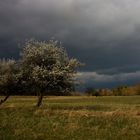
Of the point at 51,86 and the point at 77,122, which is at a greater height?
the point at 51,86

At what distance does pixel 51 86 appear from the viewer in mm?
69875

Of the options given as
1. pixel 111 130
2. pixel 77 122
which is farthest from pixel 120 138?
pixel 77 122

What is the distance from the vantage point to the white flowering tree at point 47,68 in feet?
223

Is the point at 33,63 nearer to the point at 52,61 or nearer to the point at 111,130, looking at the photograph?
the point at 52,61

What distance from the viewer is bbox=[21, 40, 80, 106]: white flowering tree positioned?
68000 millimetres

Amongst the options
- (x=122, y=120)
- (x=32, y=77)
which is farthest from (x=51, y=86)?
(x=122, y=120)

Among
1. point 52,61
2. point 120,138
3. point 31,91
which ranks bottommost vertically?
point 120,138

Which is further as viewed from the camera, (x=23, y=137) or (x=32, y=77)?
(x=32, y=77)

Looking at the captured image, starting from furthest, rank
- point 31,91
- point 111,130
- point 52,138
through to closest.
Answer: point 31,91 → point 111,130 → point 52,138

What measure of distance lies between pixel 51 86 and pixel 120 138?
4338 centimetres

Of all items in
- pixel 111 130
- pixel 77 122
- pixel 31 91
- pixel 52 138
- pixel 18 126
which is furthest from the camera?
pixel 31 91

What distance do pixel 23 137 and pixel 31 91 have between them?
154 feet

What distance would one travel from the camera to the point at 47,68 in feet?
226

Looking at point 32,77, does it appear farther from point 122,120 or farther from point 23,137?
point 23,137
